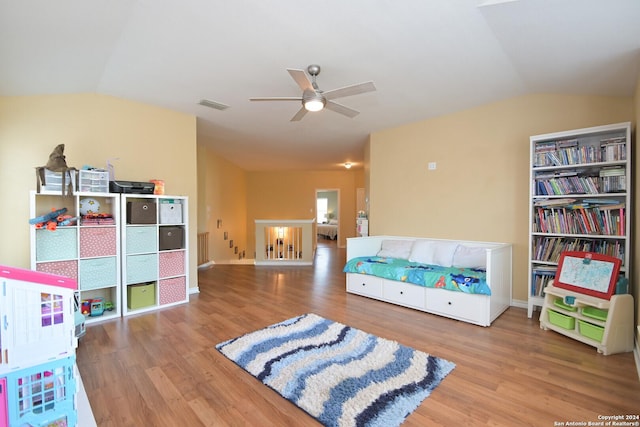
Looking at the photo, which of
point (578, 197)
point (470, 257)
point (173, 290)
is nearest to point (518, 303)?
point (470, 257)

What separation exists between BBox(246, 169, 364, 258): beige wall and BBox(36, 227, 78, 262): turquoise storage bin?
21.4 ft

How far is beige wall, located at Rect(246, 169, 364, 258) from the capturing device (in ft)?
30.9

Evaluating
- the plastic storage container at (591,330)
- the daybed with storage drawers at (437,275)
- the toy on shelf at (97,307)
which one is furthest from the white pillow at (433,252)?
the toy on shelf at (97,307)

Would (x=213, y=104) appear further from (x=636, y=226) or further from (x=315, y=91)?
(x=636, y=226)

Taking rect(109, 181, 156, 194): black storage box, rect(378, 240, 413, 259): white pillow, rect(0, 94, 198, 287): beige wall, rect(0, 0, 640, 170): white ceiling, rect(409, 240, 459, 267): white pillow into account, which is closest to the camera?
rect(0, 0, 640, 170): white ceiling

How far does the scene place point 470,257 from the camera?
3.44 metres

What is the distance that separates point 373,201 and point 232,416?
3893 mm

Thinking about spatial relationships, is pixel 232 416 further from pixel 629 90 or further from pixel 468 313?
pixel 629 90

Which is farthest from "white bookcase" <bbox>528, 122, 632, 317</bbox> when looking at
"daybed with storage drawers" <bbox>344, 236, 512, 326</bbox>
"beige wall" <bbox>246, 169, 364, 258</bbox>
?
"beige wall" <bbox>246, 169, 364, 258</bbox>

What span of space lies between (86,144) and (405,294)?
4.09 m

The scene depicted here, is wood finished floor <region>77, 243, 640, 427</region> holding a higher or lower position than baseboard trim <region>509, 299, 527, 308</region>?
lower

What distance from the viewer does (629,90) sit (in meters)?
2.72

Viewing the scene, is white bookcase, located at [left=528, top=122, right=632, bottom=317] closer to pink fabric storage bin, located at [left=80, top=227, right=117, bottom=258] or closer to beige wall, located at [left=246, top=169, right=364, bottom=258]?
pink fabric storage bin, located at [left=80, top=227, right=117, bottom=258]

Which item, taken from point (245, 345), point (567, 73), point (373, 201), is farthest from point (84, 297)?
point (567, 73)
